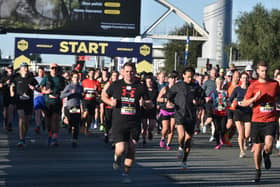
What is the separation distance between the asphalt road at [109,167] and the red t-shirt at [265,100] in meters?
1.00

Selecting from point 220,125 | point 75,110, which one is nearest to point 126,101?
point 75,110

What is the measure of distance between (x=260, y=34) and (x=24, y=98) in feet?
223

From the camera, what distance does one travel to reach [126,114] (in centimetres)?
1165

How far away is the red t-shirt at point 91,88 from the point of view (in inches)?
863

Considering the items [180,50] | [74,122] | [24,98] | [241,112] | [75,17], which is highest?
[75,17]

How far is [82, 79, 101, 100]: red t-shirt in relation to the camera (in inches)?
863

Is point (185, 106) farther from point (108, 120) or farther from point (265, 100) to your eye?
point (108, 120)

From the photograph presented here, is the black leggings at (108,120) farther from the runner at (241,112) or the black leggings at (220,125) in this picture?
the runner at (241,112)

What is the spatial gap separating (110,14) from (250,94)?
32.8 metres

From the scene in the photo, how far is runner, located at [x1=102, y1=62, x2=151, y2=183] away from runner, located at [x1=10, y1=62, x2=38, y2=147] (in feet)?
18.8

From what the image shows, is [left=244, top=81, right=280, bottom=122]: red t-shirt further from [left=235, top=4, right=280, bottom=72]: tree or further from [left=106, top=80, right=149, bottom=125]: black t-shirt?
[left=235, top=4, right=280, bottom=72]: tree

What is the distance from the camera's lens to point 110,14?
146ft

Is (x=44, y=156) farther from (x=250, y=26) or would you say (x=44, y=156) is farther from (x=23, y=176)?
(x=250, y=26)

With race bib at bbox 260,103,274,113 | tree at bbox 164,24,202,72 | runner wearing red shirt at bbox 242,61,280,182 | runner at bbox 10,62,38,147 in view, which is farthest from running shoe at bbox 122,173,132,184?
tree at bbox 164,24,202,72
